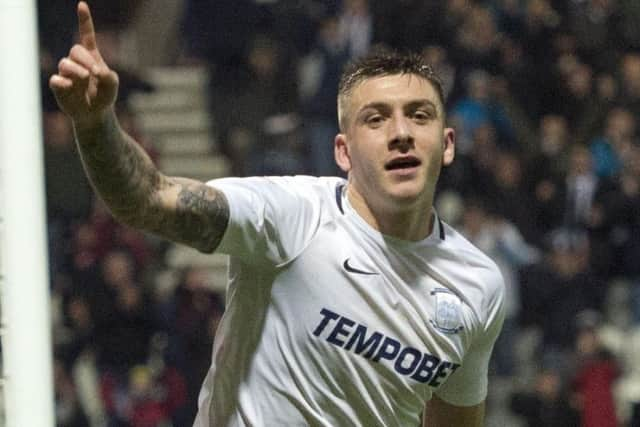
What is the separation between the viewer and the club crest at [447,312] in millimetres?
3879

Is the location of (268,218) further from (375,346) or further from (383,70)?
(383,70)

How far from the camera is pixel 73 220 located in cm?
1088

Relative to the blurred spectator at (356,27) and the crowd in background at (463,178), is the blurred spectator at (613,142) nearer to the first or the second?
the crowd in background at (463,178)

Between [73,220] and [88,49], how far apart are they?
796cm

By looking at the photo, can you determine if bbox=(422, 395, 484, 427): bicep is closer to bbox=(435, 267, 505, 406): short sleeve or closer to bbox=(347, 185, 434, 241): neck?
bbox=(435, 267, 505, 406): short sleeve

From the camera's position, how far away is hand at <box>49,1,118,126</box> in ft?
9.84

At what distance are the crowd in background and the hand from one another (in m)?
7.14

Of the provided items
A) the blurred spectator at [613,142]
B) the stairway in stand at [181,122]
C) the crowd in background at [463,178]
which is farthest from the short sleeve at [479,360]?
the stairway in stand at [181,122]

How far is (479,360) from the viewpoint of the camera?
13.7 ft

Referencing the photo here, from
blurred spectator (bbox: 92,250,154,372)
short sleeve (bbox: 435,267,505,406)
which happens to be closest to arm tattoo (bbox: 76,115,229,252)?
short sleeve (bbox: 435,267,505,406)

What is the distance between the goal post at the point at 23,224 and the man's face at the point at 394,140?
1020mm

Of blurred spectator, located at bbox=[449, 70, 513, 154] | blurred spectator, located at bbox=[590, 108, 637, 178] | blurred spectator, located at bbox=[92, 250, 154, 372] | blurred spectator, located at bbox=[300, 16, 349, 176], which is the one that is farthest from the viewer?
blurred spectator, located at bbox=[449, 70, 513, 154]

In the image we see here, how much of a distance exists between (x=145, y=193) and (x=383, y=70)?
2.99ft

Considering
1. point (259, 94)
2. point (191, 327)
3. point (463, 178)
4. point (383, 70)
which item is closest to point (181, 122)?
point (259, 94)
